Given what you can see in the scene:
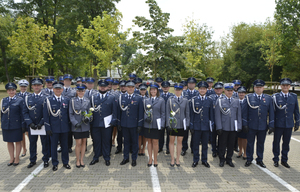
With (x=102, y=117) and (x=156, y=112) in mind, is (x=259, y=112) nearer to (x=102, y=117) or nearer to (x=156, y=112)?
(x=156, y=112)

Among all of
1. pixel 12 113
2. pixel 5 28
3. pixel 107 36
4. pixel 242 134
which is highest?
pixel 5 28

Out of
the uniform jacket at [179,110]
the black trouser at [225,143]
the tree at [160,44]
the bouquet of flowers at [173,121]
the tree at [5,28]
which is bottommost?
the black trouser at [225,143]

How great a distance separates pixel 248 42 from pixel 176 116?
33.1 m

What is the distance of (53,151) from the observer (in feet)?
17.5

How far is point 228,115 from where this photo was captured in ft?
18.3

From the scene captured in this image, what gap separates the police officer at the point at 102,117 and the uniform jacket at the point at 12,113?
1958 millimetres

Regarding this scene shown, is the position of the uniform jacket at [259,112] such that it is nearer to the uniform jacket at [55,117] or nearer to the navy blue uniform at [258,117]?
the navy blue uniform at [258,117]

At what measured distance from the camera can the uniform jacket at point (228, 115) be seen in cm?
556

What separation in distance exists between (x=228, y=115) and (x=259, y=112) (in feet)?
3.04

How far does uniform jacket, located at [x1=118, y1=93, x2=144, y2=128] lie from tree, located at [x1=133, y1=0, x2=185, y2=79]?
415cm

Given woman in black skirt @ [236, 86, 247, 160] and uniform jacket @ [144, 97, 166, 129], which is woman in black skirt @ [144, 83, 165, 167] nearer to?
uniform jacket @ [144, 97, 166, 129]

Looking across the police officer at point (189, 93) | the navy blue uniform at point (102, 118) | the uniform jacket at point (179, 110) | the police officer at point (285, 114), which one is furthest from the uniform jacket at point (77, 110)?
the police officer at point (285, 114)

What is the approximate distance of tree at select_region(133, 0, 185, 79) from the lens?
9.48 metres

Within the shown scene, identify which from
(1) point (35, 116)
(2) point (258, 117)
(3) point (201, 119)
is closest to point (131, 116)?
(3) point (201, 119)
